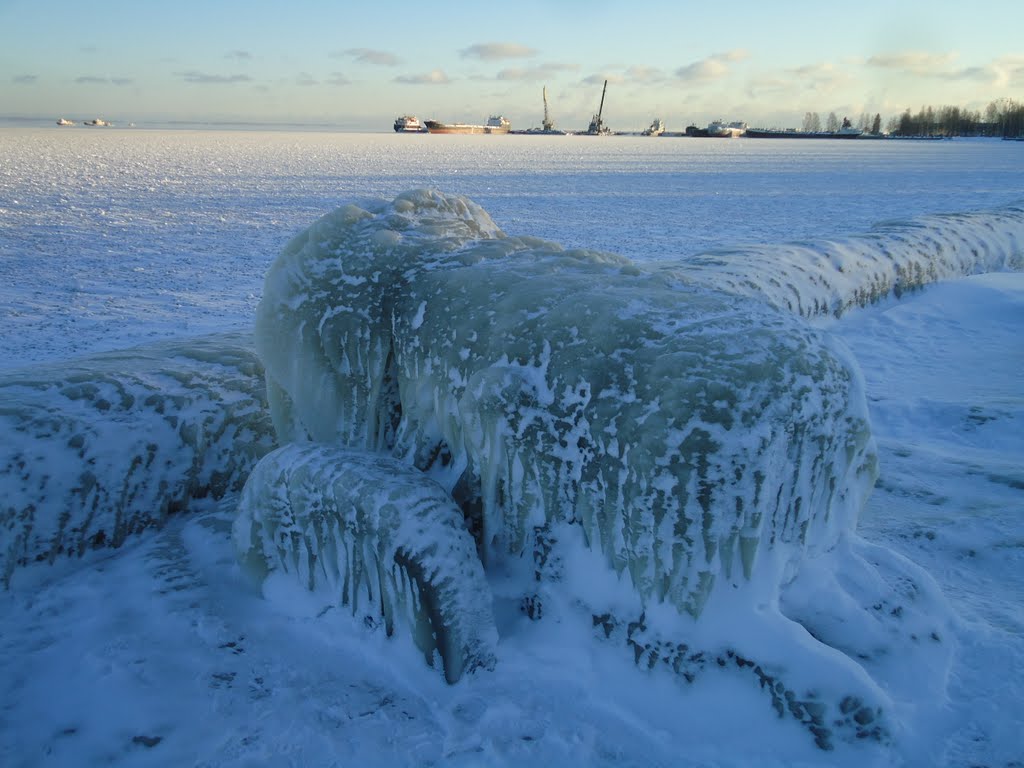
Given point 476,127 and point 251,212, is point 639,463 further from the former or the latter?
point 476,127

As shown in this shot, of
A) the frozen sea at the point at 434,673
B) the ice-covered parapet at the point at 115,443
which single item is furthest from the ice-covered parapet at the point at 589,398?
the ice-covered parapet at the point at 115,443

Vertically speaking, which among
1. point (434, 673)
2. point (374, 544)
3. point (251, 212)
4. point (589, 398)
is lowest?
point (434, 673)

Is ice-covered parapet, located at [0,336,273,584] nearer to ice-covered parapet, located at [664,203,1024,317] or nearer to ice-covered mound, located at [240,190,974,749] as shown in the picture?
ice-covered mound, located at [240,190,974,749]

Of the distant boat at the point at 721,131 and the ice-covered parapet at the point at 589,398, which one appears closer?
the ice-covered parapet at the point at 589,398

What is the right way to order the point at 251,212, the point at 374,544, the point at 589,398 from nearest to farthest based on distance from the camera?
1. the point at 589,398
2. the point at 374,544
3. the point at 251,212

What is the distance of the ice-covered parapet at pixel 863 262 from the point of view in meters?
5.39

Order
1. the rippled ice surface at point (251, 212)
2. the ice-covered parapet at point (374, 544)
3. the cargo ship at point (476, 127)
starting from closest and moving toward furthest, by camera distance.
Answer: the ice-covered parapet at point (374, 544) → the rippled ice surface at point (251, 212) → the cargo ship at point (476, 127)

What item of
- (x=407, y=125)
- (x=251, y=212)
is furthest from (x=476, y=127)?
(x=251, y=212)

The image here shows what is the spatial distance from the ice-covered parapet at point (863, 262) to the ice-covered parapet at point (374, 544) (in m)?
2.98

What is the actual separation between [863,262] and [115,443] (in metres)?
6.00

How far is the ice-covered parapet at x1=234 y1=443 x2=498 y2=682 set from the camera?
196 cm

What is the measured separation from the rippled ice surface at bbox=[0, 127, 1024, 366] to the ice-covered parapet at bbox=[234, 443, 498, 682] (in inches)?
115

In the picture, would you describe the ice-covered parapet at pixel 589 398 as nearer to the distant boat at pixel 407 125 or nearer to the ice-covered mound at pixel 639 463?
the ice-covered mound at pixel 639 463

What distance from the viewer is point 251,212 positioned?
11.4m
